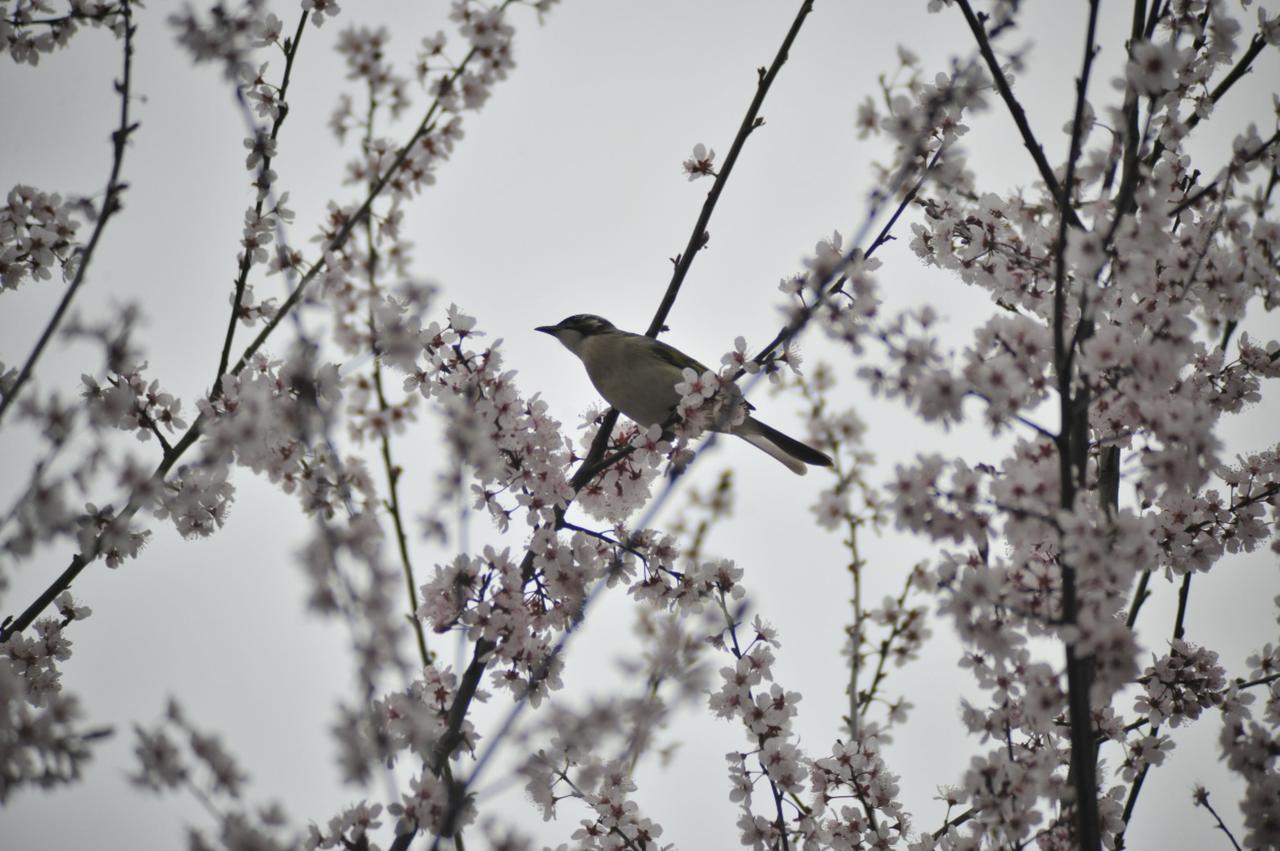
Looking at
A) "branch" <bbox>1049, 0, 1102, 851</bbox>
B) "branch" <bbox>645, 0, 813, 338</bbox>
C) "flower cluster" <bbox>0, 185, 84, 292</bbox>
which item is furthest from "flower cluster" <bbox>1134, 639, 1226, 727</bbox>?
"flower cluster" <bbox>0, 185, 84, 292</bbox>

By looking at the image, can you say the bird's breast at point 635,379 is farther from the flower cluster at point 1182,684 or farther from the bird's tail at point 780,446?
the flower cluster at point 1182,684

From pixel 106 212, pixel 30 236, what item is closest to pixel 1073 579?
pixel 106 212

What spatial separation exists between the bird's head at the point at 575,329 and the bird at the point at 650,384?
31 cm

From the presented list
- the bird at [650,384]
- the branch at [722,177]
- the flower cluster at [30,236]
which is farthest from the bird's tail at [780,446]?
the flower cluster at [30,236]

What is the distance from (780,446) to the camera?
17.9 feet

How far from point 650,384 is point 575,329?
47.4 inches

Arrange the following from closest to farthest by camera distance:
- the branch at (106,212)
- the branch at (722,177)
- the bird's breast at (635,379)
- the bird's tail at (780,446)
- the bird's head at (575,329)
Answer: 1. the branch at (106,212)
2. the branch at (722,177)
3. the bird's tail at (780,446)
4. the bird's breast at (635,379)
5. the bird's head at (575,329)

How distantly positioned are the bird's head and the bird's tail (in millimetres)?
1468

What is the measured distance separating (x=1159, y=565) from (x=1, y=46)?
5.07 metres

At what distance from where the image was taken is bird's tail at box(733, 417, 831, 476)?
5.35 metres

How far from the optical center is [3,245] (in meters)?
4.03

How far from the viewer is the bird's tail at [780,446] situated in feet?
17.6

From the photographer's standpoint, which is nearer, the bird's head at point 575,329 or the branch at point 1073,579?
the branch at point 1073,579

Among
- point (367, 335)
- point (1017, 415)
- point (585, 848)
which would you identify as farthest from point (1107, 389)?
point (367, 335)
